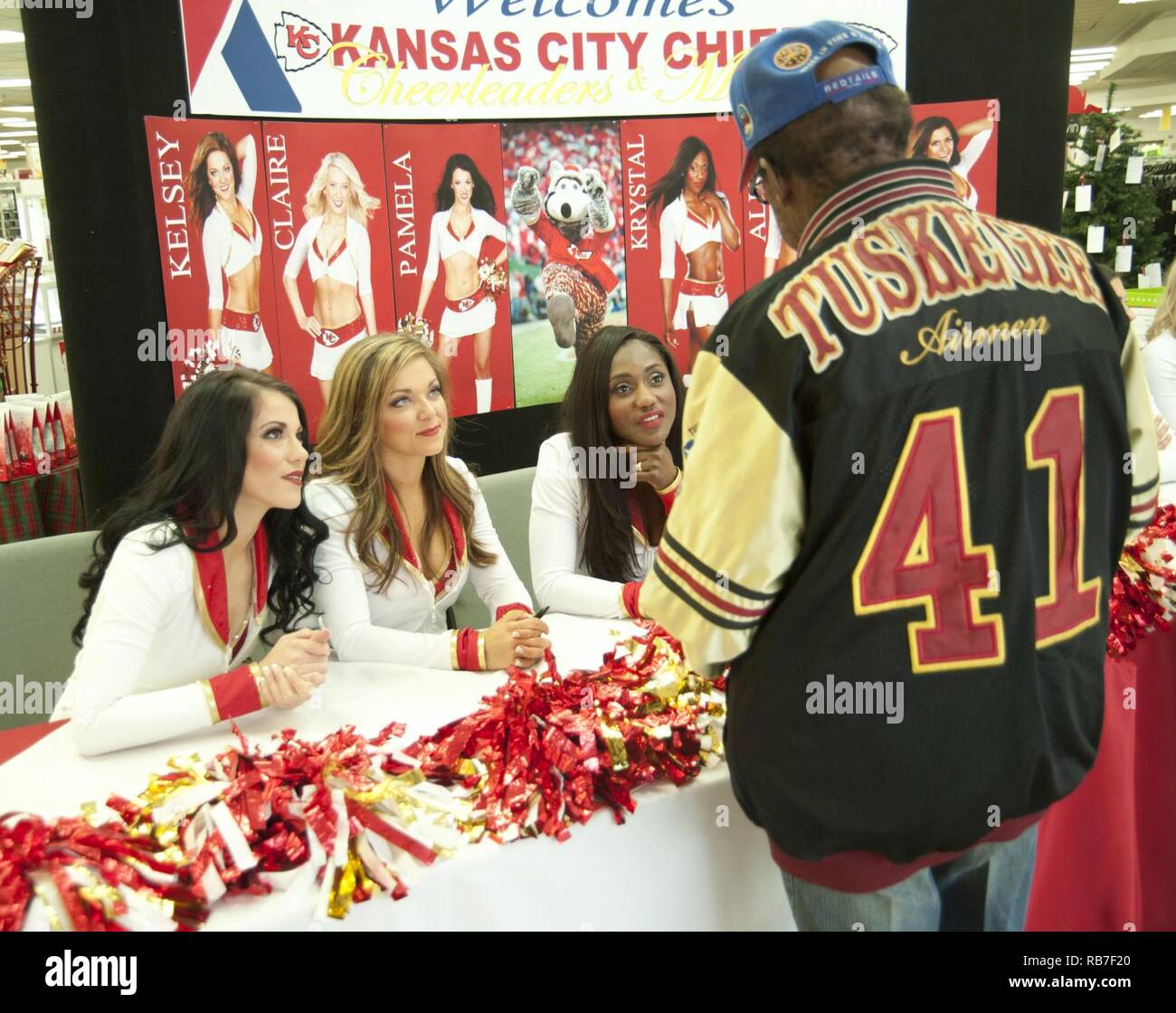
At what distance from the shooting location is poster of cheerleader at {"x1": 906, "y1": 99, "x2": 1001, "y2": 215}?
4578 millimetres

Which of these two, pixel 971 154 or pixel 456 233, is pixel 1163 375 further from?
pixel 456 233

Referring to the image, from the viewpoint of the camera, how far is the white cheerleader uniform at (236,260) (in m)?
3.39

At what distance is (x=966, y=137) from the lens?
464 centimetres

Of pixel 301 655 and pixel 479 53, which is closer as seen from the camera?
pixel 301 655

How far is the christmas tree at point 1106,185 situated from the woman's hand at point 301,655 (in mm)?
7780

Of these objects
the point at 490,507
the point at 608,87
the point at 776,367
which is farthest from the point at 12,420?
the point at 776,367

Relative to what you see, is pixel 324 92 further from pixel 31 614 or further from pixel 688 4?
pixel 31 614

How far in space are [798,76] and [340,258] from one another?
2.75 metres

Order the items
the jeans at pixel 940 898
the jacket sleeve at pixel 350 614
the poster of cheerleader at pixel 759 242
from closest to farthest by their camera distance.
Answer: the jeans at pixel 940 898
the jacket sleeve at pixel 350 614
the poster of cheerleader at pixel 759 242

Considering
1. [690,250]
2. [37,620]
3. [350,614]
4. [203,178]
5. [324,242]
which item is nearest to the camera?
[350,614]

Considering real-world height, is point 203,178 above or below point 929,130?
below

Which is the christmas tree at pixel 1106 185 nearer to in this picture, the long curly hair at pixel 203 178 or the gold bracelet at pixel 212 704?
the long curly hair at pixel 203 178
